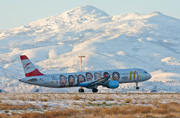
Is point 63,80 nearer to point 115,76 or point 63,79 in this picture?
point 63,79

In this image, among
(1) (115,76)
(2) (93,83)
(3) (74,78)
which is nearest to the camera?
(3) (74,78)

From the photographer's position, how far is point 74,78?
83500mm

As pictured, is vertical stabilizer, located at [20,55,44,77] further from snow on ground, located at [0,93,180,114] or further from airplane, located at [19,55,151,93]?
snow on ground, located at [0,93,180,114]

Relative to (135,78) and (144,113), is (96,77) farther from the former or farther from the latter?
(144,113)

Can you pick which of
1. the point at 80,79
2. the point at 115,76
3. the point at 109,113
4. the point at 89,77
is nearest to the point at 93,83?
the point at 89,77

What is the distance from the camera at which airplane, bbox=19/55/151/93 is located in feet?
267

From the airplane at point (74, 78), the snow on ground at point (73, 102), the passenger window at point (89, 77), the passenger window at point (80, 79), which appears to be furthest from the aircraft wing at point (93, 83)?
the snow on ground at point (73, 102)

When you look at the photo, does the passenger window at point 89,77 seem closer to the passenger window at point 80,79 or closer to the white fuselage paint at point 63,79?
the white fuselage paint at point 63,79

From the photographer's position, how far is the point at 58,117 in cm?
3581

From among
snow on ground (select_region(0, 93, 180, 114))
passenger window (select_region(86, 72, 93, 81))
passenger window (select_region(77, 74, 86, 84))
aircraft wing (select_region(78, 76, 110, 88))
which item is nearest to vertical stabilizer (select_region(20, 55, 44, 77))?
passenger window (select_region(77, 74, 86, 84))

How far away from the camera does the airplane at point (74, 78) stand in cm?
8150

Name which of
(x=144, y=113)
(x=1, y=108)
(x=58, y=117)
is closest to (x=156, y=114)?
(x=144, y=113)

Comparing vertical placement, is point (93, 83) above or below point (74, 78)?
below

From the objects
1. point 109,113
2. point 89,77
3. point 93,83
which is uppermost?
point 89,77
